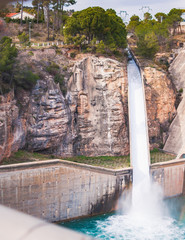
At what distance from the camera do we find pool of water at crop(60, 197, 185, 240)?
14.7 metres

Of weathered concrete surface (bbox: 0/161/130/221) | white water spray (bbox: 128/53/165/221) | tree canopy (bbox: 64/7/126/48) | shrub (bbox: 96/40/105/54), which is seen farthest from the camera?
tree canopy (bbox: 64/7/126/48)

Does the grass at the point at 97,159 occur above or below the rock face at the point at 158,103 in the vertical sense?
below

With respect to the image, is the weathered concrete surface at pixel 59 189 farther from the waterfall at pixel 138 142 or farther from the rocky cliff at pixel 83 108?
the rocky cliff at pixel 83 108

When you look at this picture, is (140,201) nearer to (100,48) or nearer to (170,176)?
(170,176)

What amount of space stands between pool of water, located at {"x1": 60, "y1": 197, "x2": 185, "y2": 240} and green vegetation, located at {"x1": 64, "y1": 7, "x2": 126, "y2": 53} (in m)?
11.3

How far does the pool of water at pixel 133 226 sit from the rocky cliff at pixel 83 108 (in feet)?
15.6

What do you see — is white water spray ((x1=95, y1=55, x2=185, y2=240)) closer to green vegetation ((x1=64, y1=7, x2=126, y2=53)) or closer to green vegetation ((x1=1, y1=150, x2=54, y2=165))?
green vegetation ((x1=64, y1=7, x2=126, y2=53))

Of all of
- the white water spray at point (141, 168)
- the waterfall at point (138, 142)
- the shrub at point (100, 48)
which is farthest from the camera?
the shrub at point (100, 48)

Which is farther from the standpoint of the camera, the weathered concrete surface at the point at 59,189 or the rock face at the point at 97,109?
the rock face at the point at 97,109

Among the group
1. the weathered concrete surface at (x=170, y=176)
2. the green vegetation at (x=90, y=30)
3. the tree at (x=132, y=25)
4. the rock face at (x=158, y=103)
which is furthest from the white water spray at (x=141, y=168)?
the tree at (x=132, y=25)

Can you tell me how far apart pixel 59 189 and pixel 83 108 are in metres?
6.39

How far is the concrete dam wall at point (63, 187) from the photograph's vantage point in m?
14.6

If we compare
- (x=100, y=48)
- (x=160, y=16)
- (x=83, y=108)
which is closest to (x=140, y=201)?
(x=83, y=108)

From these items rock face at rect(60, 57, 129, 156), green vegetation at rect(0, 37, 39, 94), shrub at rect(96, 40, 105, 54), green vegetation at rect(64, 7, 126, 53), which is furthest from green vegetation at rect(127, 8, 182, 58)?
green vegetation at rect(0, 37, 39, 94)
